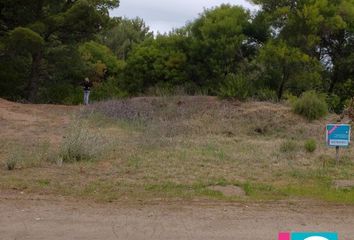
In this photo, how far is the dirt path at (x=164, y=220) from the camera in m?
7.00

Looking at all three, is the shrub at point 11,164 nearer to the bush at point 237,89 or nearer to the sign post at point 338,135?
the sign post at point 338,135

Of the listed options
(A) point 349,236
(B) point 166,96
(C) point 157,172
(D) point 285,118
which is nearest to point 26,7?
(B) point 166,96

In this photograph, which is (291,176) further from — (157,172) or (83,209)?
(83,209)

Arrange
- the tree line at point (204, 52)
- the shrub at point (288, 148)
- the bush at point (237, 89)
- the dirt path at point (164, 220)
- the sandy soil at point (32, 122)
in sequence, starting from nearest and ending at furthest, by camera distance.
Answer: the dirt path at point (164, 220)
the shrub at point (288, 148)
the sandy soil at point (32, 122)
the bush at point (237, 89)
the tree line at point (204, 52)

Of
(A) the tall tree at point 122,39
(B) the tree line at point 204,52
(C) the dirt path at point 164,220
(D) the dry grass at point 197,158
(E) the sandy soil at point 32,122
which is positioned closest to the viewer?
(C) the dirt path at point 164,220

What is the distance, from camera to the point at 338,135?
12.3m

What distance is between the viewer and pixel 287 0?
977 inches

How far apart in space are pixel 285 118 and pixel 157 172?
1028 cm

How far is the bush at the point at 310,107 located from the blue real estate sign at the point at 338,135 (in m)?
8.53

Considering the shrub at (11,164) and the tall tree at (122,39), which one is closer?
the shrub at (11,164)

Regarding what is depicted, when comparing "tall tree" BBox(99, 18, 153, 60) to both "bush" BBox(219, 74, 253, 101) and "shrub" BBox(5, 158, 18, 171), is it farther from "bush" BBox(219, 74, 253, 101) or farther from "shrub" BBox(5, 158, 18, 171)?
"shrub" BBox(5, 158, 18, 171)

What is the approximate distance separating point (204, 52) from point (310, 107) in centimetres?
727

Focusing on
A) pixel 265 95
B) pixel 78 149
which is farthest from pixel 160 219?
pixel 265 95

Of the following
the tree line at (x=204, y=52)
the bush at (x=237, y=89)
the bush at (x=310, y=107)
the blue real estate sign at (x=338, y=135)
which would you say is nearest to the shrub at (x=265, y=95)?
the tree line at (x=204, y=52)
